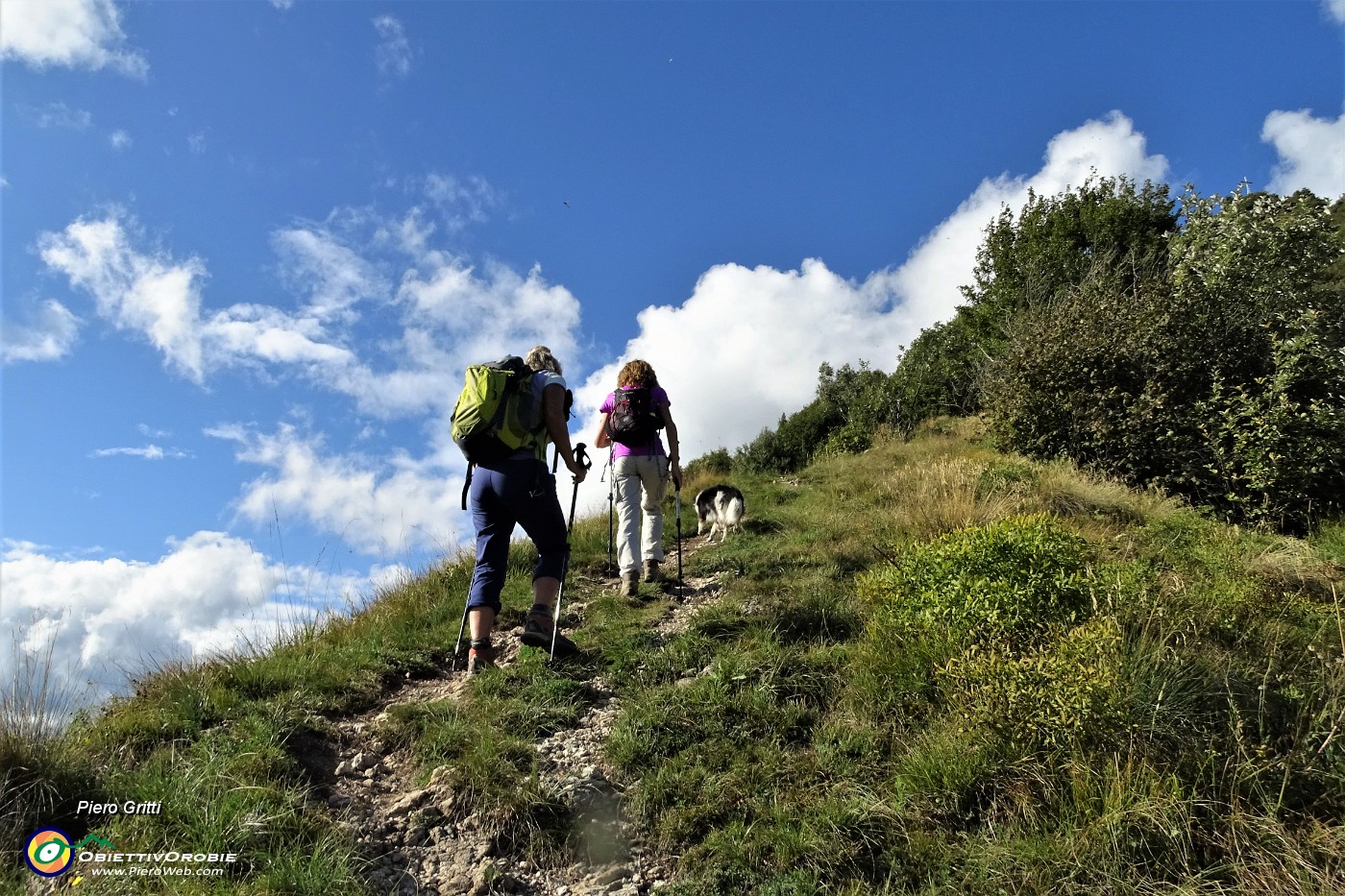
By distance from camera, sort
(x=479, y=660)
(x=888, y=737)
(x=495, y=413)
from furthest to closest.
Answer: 1. (x=479, y=660)
2. (x=495, y=413)
3. (x=888, y=737)

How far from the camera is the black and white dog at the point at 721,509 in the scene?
8734 millimetres

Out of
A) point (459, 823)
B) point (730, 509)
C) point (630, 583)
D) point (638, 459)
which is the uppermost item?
point (638, 459)

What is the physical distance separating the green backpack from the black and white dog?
14.3 ft

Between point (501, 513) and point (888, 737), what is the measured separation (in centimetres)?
287

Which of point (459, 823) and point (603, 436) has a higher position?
point (603, 436)

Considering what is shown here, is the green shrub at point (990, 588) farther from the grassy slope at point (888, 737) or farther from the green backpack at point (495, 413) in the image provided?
the green backpack at point (495, 413)

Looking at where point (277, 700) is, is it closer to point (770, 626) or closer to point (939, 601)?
point (770, 626)

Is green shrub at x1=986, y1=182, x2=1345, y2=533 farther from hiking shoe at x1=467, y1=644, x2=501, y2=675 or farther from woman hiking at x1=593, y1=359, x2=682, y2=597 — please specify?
hiking shoe at x1=467, y1=644, x2=501, y2=675

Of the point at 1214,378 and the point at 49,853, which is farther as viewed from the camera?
the point at 1214,378
